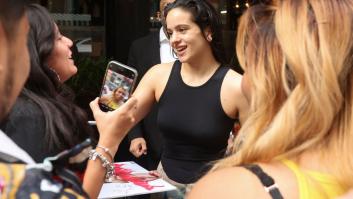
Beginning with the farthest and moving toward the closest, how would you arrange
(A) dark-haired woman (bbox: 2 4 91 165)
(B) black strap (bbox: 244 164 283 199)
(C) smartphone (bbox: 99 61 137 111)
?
(C) smartphone (bbox: 99 61 137 111) → (A) dark-haired woman (bbox: 2 4 91 165) → (B) black strap (bbox: 244 164 283 199)

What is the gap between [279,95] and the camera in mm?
1324

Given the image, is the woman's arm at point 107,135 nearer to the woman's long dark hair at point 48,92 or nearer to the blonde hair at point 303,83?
the woman's long dark hair at point 48,92

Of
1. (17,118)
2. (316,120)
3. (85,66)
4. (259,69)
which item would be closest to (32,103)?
(17,118)

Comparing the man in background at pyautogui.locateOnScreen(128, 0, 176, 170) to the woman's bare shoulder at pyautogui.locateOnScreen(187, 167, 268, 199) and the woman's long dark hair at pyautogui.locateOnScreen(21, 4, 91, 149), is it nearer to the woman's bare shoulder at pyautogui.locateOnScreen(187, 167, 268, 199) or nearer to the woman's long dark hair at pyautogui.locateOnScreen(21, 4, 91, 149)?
the woman's long dark hair at pyautogui.locateOnScreen(21, 4, 91, 149)

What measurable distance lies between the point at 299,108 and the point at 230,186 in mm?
266

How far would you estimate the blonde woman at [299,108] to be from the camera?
121 centimetres

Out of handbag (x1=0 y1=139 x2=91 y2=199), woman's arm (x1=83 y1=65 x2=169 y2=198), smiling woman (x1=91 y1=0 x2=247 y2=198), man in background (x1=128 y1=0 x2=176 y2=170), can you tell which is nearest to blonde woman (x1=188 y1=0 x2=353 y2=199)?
handbag (x1=0 y1=139 x2=91 y2=199)

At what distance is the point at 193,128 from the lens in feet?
8.95

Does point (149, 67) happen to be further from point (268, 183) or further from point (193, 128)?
point (268, 183)

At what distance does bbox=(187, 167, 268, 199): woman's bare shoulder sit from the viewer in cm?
117

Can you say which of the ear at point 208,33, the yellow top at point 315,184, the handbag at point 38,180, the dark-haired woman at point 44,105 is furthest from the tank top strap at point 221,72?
the handbag at point 38,180

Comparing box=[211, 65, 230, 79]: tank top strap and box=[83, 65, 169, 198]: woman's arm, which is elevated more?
box=[211, 65, 230, 79]: tank top strap

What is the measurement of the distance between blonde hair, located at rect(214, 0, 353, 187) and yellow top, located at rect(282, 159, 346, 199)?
3 centimetres

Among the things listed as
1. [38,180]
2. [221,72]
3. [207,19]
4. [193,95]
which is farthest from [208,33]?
[38,180]
